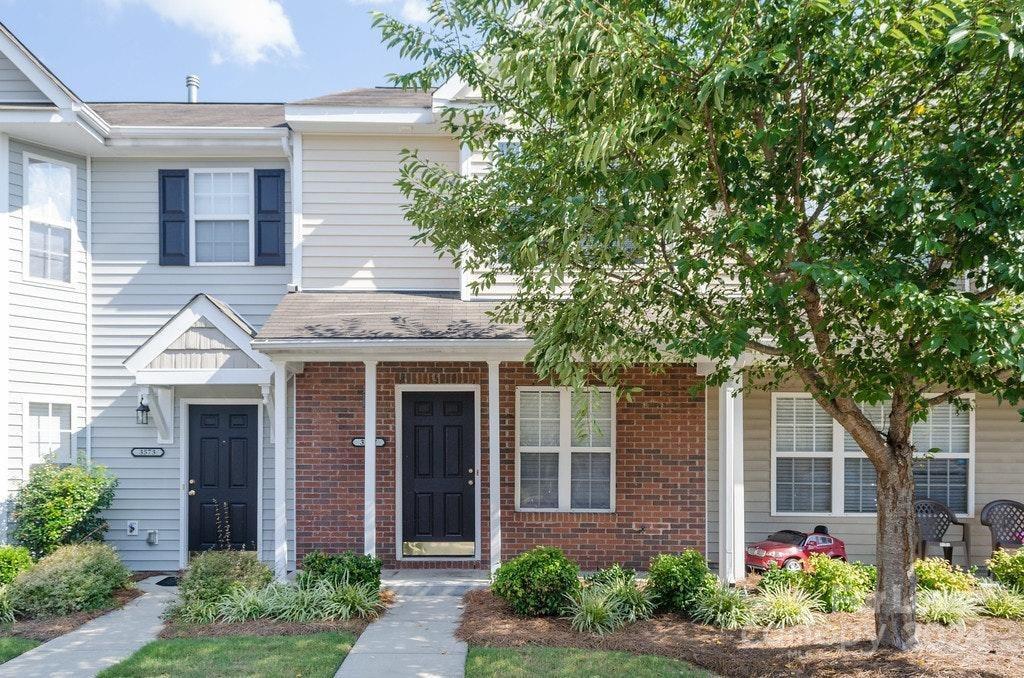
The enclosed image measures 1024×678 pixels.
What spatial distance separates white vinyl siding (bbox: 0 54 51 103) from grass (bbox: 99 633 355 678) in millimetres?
6611

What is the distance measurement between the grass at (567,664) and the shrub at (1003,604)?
3.35 m

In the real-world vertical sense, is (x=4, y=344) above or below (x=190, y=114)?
below

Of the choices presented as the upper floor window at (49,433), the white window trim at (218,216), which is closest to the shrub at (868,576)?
the white window trim at (218,216)

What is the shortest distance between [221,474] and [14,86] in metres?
5.32

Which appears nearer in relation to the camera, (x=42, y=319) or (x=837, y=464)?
(x=42, y=319)

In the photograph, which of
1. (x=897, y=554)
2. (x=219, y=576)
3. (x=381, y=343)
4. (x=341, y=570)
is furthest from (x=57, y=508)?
(x=897, y=554)

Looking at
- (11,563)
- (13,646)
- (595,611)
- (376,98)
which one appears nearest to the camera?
(13,646)

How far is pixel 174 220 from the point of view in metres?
9.73

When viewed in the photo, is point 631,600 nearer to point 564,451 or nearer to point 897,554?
point 897,554

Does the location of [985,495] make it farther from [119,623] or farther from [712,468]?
[119,623]

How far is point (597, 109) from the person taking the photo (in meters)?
5.16

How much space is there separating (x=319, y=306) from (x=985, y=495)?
8.68 meters

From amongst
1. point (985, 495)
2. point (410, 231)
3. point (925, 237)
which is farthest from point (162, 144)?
point (985, 495)

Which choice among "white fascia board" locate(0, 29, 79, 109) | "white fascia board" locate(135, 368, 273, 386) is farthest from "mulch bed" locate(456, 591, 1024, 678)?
"white fascia board" locate(0, 29, 79, 109)
